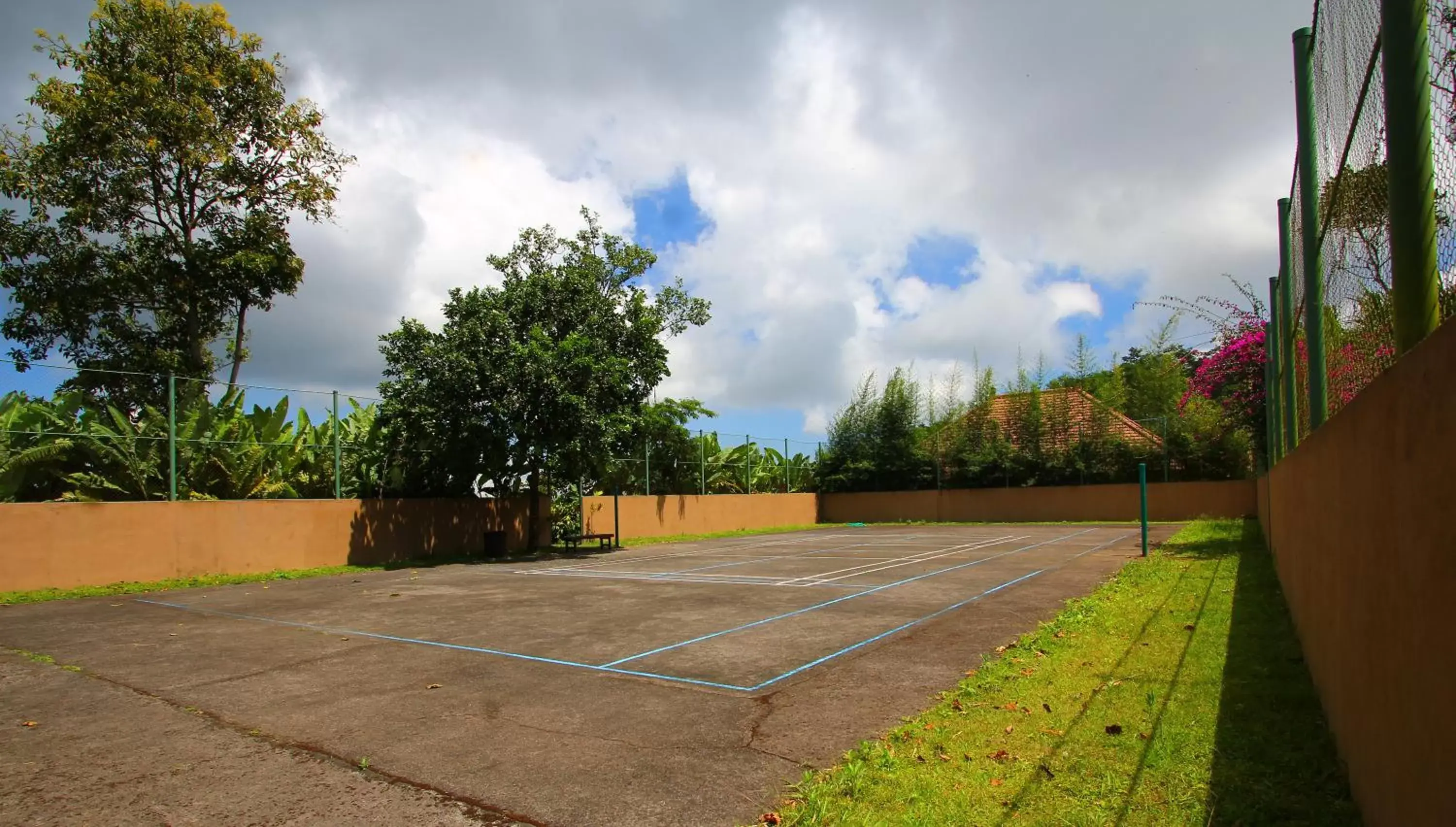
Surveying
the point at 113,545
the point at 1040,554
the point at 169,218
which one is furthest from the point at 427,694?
the point at 169,218

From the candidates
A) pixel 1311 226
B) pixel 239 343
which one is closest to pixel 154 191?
pixel 239 343

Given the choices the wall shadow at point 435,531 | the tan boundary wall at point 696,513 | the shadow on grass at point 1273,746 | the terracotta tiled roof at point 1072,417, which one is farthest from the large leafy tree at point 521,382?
the terracotta tiled roof at point 1072,417

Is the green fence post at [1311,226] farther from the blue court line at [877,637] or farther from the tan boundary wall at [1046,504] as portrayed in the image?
the tan boundary wall at [1046,504]

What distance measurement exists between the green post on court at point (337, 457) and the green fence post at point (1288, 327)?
1809 cm

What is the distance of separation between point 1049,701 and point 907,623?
3.48m

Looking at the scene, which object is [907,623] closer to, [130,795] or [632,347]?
[130,795]

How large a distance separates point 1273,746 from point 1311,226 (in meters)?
3.52

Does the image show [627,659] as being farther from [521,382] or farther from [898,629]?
[521,382]

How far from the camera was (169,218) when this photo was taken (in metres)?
19.0

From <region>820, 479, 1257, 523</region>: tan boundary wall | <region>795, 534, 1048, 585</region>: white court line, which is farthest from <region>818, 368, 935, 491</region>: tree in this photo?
<region>795, 534, 1048, 585</region>: white court line

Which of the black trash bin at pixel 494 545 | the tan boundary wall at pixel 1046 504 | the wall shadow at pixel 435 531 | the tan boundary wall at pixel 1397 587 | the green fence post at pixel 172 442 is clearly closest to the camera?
the tan boundary wall at pixel 1397 587

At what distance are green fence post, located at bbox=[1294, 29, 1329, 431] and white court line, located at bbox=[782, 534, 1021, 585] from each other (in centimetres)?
826

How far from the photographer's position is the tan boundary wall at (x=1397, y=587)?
1.95 meters

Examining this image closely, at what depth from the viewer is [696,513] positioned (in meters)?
30.3
